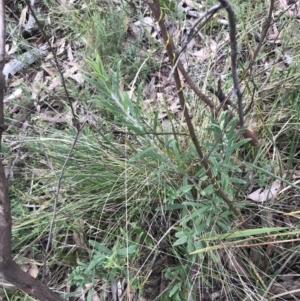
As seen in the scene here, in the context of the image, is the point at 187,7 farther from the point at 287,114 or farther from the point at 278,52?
the point at 287,114

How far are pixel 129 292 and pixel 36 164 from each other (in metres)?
0.92

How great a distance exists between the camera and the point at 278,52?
210cm

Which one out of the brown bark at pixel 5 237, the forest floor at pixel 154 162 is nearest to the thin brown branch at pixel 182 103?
the forest floor at pixel 154 162

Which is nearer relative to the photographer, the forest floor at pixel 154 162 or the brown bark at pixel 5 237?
the brown bark at pixel 5 237

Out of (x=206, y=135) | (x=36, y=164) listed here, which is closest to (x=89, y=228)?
(x=36, y=164)

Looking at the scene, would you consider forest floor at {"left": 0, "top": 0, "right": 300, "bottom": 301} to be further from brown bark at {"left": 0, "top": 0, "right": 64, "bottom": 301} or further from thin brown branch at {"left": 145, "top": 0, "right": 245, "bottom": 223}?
brown bark at {"left": 0, "top": 0, "right": 64, "bottom": 301}

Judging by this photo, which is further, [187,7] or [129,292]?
[187,7]

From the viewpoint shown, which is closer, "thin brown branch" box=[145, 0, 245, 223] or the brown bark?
"thin brown branch" box=[145, 0, 245, 223]

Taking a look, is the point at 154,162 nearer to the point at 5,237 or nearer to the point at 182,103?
the point at 182,103

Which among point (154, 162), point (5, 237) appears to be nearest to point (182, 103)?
point (5, 237)

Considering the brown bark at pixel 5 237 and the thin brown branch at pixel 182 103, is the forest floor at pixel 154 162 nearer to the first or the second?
the thin brown branch at pixel 182 103

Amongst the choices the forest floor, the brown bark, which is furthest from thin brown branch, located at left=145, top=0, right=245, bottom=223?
the brown bark

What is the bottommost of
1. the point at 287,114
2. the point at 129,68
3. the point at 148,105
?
the point at 287,114

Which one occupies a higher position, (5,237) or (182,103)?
(182,103)
